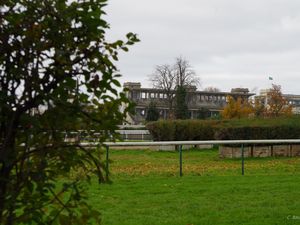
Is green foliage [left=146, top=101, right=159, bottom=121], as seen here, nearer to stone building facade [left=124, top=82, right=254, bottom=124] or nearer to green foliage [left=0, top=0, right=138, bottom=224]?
stone building facade [left=124, top=82, right=254, bottom=124]

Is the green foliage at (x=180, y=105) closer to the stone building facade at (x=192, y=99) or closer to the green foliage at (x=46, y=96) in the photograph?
the stone building facade at (x=192, y=99)

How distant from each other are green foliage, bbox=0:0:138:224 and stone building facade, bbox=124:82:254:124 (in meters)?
66.1

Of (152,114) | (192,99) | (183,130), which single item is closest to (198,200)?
(183,130)

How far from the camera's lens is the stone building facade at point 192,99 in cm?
7444

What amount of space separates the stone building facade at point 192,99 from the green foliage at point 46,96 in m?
66.1

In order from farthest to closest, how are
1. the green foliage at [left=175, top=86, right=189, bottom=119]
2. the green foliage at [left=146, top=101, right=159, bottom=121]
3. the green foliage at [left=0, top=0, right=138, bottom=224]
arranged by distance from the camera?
the green foliage at [left=146, top=101, right=159, bottom=121], the green foliage at [left=175, top=86, right=189, bottom=119], the green foliage at [left=0, top=0, right=138, bottom=224]

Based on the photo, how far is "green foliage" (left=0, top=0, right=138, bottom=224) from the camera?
240cm

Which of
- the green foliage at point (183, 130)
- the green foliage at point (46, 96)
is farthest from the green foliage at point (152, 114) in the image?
the green foliage at point (46, 96)

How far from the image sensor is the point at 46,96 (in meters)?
2.40

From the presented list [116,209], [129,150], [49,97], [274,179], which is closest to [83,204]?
[49,97]

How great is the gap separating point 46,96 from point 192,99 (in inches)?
3164

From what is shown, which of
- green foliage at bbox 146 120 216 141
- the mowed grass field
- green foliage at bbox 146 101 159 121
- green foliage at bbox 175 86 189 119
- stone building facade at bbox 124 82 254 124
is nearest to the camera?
the mowed grass field

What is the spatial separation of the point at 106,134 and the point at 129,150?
21100 mm

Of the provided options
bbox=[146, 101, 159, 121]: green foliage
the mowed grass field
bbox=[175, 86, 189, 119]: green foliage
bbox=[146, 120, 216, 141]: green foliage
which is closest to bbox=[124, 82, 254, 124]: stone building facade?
bbox=[146, 101, 159, 121]: green foliage
